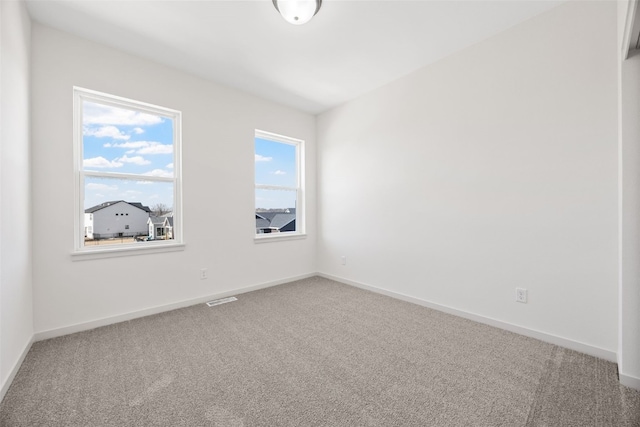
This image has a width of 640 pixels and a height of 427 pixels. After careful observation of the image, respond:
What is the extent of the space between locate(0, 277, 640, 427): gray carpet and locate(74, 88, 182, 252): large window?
2.95ft

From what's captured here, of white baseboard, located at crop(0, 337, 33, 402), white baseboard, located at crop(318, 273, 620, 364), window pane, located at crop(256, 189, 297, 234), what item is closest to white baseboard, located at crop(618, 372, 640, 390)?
white baseboard, located at crop(318, 273, 620, 364)

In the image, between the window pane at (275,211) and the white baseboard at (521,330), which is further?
the window pane at (275,211)

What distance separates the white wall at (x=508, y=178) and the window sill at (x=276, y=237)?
3.71 ft

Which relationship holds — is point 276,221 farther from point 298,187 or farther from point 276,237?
point 298,187

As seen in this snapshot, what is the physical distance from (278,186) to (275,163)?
14.0 inches

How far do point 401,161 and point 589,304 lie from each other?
2105 mm

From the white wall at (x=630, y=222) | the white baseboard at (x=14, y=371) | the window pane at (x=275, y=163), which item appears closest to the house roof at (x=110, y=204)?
the white baseboard at (x=14, y=371)

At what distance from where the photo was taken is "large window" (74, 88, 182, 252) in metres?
2.60

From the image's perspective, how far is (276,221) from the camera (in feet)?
13.7


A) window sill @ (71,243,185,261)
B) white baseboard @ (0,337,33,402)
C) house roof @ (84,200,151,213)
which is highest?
house roof @ (84,200,151,213)

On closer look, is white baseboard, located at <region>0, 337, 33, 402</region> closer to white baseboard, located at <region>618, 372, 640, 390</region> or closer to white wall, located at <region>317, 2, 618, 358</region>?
white wall, located at <region>317, 2, 618, 358</region>

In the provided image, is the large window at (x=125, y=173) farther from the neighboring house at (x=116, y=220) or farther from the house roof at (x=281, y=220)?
the house roof at (x=281, y=220)

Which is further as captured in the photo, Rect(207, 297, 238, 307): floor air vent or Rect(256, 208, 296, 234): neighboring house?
Rect(256, 208, 296, 234): neighboring house

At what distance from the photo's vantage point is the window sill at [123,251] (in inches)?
98.1
